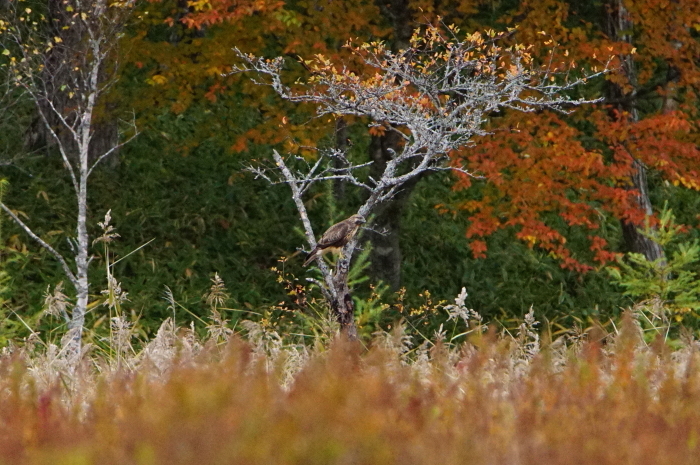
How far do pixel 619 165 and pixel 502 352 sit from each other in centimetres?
627

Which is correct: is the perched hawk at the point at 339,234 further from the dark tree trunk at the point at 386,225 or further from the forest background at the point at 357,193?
the dark tree trunk at the point at 386,225

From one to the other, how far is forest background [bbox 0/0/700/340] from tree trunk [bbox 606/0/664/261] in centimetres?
3

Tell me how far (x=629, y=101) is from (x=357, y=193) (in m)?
5.14

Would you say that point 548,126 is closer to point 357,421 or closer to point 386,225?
point 386,225

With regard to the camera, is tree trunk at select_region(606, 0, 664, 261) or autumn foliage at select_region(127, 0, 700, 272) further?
tree trunk at select_region(606, 0, 664, 261)

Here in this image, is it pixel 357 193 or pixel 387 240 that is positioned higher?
pixel 387 240

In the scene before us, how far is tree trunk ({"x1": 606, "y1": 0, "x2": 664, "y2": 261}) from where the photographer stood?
11.0 meters

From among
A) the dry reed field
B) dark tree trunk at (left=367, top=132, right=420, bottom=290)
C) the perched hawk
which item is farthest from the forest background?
the dry reed field

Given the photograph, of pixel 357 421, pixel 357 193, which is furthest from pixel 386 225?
pixel 357 421

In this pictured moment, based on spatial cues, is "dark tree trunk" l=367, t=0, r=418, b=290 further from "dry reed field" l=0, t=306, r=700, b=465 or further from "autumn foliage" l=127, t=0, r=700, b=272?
"dry reed field" l=0, t=306, r=700, b=465

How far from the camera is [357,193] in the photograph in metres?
14.9

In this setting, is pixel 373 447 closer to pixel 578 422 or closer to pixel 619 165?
pixel 578 422

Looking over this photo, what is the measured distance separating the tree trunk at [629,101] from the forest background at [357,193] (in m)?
0.03

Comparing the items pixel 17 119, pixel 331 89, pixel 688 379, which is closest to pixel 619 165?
pixel 331 89
